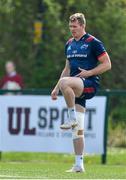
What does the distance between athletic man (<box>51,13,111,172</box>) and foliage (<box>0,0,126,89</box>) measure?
11.7 metres

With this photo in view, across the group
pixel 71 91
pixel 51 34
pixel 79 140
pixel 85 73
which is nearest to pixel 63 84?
pixel 71 91

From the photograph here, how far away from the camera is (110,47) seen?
2412 centimetres

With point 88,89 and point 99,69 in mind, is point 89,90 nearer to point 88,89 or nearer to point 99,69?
point 88,89

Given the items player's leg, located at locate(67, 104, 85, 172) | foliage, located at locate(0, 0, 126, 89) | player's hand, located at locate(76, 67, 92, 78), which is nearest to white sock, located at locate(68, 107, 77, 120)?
player's leg, located at locate(67, 104, 85, 172)

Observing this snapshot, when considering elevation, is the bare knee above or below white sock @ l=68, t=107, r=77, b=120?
above

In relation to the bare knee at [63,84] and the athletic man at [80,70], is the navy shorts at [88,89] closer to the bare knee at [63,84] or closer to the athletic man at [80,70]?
the athletic man at [80,70]

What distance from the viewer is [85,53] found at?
38.5 ft

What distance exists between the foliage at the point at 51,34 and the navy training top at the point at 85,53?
11.7 metres

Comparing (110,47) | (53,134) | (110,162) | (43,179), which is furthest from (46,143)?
(110,47)

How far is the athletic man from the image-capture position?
37.9 ft

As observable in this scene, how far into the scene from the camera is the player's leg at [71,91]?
11.4 m

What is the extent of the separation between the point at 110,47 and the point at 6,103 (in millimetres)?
8695

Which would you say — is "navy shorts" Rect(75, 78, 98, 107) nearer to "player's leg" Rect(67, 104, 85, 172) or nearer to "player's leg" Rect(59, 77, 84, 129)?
"player's leg" Rect(59, 77, 84, 129)

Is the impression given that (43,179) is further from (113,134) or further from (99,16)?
(99,16)
